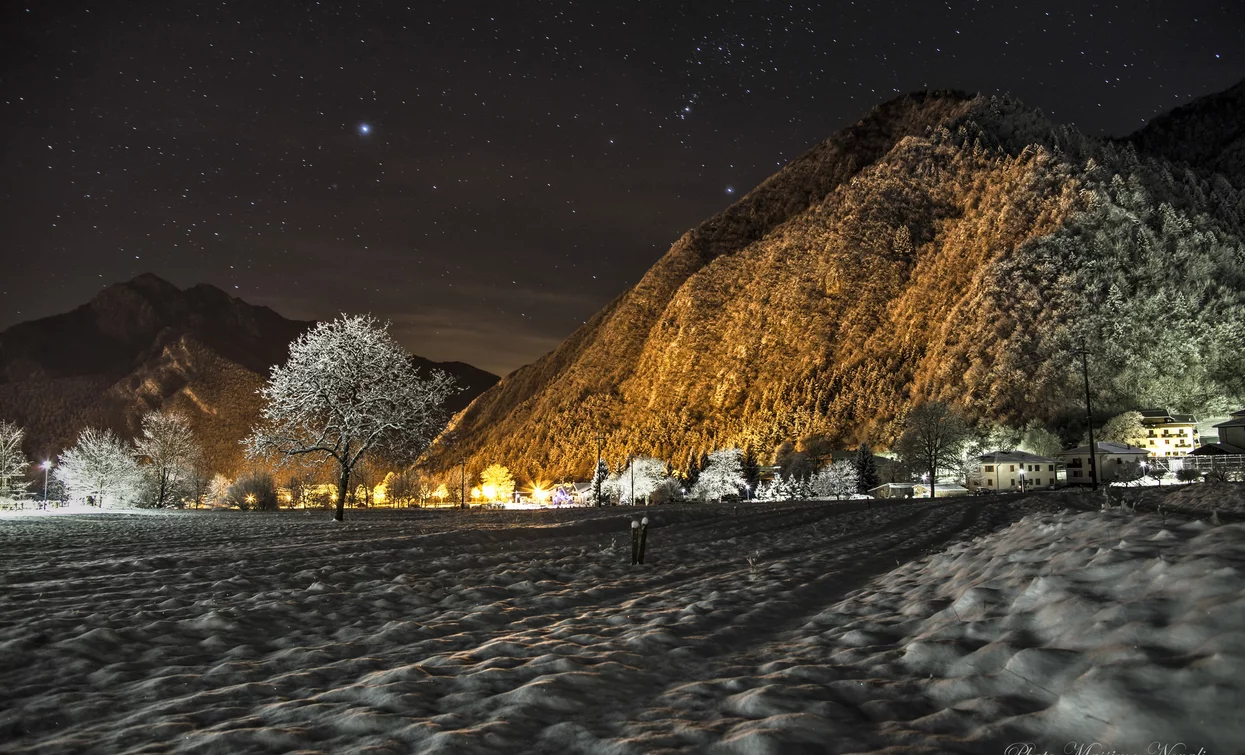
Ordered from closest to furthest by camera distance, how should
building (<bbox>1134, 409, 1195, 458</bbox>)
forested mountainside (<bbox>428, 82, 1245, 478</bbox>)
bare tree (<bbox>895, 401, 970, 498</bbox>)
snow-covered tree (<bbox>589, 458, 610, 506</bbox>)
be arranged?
1. bare tree (<bbox>895, 401, 970, 498</bbox>)
2. building (<bbox>1134, 409, 1195, 458</bbox>)
3. snow-covered tree (<bbox>589, 458, 610, 506</bbox>)
4. forested mountainside (<bbox>428, 82, 1245, 478</bbox>)

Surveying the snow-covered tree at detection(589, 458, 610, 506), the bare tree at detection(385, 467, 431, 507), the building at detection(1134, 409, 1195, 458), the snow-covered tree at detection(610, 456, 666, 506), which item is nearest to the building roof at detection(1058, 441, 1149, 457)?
the building at detection(1134, 409, 1195, 458)

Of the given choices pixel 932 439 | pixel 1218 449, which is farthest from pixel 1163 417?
pixel 932 439

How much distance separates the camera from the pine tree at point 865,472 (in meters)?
97.6

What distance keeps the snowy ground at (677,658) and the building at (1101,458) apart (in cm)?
9788

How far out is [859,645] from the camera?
6.63 m

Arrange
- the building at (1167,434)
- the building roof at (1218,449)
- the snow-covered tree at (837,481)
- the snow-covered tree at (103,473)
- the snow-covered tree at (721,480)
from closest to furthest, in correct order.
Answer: the snow-covered tree at (103,473) → the building roof at (1218,449) → the snow-covered tree at (837,481) → the building at (1167,434) → the snow-covered tree at (721,480)

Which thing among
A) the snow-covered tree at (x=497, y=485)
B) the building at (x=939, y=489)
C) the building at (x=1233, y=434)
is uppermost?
the building at (x=1233, y=434)

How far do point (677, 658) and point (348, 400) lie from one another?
30.5m

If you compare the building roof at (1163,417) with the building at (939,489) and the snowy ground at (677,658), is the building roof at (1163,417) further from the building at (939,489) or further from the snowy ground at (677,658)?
the snowy ground at (677,658)

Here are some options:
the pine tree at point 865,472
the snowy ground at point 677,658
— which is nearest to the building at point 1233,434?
the pine tree at point 865,472

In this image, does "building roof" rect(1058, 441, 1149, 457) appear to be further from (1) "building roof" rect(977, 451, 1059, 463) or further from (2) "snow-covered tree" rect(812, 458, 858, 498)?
(2) "snow-covered tree" rect(812, 458, 858, 498)

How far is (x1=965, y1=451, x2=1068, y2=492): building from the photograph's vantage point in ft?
310

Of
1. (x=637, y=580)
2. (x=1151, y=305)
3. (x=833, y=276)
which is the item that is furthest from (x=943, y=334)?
(x=637, y=580)

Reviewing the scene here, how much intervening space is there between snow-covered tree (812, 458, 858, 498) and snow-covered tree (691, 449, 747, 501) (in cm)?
1207
